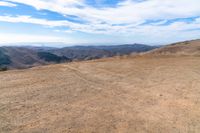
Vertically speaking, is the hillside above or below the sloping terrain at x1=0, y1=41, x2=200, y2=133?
above

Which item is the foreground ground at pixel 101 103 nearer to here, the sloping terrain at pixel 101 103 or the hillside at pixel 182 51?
the sloping terrain at pixel 101 103

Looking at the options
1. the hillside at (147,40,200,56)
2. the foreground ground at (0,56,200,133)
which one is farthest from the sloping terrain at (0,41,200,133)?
the hillside at (147,40,200,56)

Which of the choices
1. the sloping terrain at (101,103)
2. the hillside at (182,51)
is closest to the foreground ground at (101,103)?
the sloping terrain at (101,103)

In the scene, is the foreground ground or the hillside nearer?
the foreground ground

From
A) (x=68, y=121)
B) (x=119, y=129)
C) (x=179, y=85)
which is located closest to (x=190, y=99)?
(x=179, y=85)

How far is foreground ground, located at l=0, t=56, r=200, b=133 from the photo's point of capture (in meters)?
7.27

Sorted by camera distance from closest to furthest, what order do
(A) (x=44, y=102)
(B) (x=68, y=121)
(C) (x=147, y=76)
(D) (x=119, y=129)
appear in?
(D) (x=119, y=129)
(B) (x=68, y=121)
(A) (x=44, y=102)
(C) (x=147, y=76)

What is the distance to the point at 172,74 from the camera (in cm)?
1585

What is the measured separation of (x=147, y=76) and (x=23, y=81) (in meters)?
6.67

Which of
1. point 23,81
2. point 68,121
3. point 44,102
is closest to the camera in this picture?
point 68,121

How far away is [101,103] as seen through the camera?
9.59 m

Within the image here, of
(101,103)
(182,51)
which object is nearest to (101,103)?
(101,103)

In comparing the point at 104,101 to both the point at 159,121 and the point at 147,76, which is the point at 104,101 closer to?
the point at 159,121

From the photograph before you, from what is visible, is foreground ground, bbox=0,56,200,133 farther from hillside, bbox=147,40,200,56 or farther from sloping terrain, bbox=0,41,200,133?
hillside, bbox=147,40,200,56
